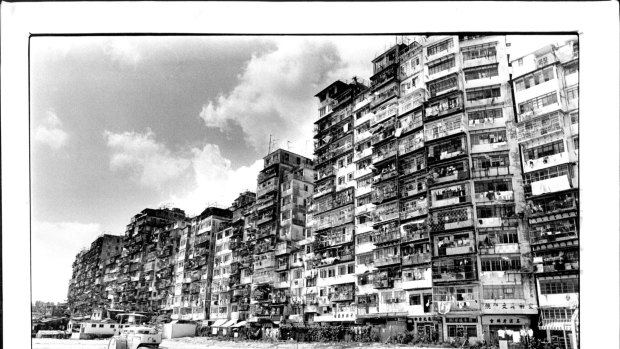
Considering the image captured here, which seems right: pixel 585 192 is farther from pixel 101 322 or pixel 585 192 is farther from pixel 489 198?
pixel 101 322

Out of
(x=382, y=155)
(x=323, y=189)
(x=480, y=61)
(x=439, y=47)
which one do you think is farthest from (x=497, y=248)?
(x=323, y=189)

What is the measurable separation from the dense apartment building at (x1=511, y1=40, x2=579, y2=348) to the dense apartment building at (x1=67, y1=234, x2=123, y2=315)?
39040mm

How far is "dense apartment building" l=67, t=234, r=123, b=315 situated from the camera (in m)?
46.0

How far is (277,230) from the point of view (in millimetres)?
28156

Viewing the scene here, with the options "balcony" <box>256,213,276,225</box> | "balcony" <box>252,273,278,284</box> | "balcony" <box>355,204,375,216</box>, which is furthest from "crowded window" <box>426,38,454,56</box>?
"balcony" <box>252,273,278,284</box>

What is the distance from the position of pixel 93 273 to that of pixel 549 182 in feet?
143

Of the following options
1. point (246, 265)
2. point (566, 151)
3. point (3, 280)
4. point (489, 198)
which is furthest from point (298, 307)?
point (3, 280)

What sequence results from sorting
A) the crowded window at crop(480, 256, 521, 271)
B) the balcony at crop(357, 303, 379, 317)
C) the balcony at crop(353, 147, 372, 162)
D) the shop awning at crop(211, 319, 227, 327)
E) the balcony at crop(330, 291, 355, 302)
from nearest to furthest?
the crowded window at crop(480, 256, 521, 271) < the balcony at crop(357, 303, 379, 317) < the balcony at crop(330, 291, 355, 302) < the balcony at crop(353, 147, 372, 162) < the shop awning at crop(211, 319, 227, 327)

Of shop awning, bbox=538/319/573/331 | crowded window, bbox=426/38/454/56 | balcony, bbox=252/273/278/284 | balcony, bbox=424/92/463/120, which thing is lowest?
shop awning, bbox=538/319/573/331

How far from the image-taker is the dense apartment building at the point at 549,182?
14695 millimetres

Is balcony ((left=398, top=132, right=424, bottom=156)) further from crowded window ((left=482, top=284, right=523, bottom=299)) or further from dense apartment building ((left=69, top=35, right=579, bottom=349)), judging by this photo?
crowded window ((left=482, top=284, right=523, bottom=299))

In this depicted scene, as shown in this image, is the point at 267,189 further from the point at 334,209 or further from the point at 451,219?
the point at 451,219

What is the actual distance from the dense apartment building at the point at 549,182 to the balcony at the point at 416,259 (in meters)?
3.77

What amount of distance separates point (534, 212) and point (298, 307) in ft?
43.1
